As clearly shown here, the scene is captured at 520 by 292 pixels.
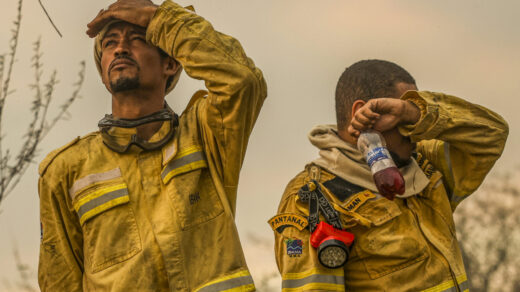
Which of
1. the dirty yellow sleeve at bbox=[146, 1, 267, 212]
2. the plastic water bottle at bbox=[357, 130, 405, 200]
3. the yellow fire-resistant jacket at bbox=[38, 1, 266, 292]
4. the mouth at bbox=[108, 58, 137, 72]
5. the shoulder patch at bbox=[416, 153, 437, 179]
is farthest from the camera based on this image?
the shoulder patch at bbox=[416, 153, 437, 179]

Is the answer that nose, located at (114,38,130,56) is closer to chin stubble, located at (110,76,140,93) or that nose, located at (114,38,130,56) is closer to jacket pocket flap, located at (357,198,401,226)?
chin stubble, located at (110,76,140,93)

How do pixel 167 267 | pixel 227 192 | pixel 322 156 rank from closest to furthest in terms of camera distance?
pixel 167 267, pixel 227 192, pixel 322 156

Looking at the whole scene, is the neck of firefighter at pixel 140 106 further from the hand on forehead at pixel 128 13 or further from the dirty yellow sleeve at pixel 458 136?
the dirty yellow sleeve at pixel 458 136

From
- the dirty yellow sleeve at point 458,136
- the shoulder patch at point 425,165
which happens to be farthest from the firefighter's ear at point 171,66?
the shoulder patch at point 425,165

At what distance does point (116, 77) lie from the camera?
4.85 metres

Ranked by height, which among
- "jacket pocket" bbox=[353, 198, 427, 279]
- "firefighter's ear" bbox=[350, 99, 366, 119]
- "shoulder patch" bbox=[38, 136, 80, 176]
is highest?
"shoulder patch" bbox=[38, 136, 80, 176]

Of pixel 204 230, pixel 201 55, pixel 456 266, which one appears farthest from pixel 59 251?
pixel 456 266

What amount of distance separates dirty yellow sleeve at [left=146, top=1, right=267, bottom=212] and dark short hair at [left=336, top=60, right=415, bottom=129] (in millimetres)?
735

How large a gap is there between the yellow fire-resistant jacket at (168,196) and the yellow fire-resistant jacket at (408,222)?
0.40 metres

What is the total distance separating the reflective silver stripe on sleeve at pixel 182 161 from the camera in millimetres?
4613

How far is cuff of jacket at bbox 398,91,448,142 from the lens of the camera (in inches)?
186

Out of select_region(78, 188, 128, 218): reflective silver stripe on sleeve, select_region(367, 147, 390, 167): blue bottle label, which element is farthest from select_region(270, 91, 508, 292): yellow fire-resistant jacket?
select_region(78, 188, 128, 218): reflective silver stripe on sleeve

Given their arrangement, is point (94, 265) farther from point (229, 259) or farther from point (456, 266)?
point (456, 266)

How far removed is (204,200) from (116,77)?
0.89 meters
